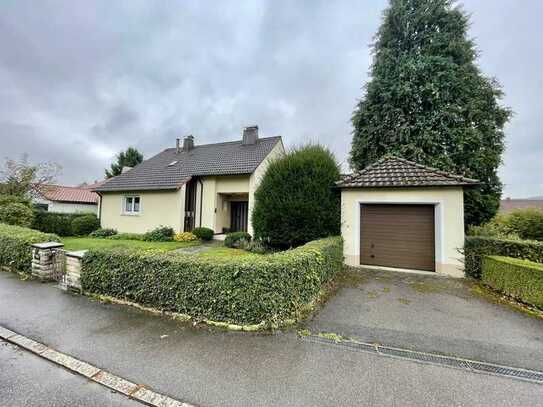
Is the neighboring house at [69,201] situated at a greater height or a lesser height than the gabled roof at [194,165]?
lesser

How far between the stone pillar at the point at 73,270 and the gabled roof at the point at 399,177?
8146 mm

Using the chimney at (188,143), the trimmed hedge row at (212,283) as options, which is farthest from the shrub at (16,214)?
the trimmed hedge row at (212,283)

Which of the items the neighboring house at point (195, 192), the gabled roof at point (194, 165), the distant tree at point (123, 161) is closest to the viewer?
the neighboring house at point (195, 192)

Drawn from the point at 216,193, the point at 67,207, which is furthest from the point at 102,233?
the point at 67,207

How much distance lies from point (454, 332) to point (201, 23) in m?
13.4

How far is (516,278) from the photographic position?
18.0 ft

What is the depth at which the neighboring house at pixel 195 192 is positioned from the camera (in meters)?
13.6

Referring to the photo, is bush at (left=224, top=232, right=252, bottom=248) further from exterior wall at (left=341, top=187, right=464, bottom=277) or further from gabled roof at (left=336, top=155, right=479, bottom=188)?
gabled roof at (left=336, top=155, right=479, bottom=188)

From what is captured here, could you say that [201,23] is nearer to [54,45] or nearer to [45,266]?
[54,45]

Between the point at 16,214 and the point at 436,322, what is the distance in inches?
752

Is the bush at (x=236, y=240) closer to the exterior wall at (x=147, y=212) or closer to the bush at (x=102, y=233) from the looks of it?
the exterior wall at (x=147, y=212)

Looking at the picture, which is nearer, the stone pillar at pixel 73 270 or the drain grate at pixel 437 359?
the drain grate at pixel 437 359

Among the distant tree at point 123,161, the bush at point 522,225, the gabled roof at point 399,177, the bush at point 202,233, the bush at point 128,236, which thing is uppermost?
the distant tree at point 123,161

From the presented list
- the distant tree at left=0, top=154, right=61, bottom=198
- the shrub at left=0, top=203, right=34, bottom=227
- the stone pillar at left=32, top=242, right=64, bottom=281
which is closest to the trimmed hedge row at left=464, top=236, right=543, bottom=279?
the stone pillar at left=32, top=242, right=64, bottom=281
